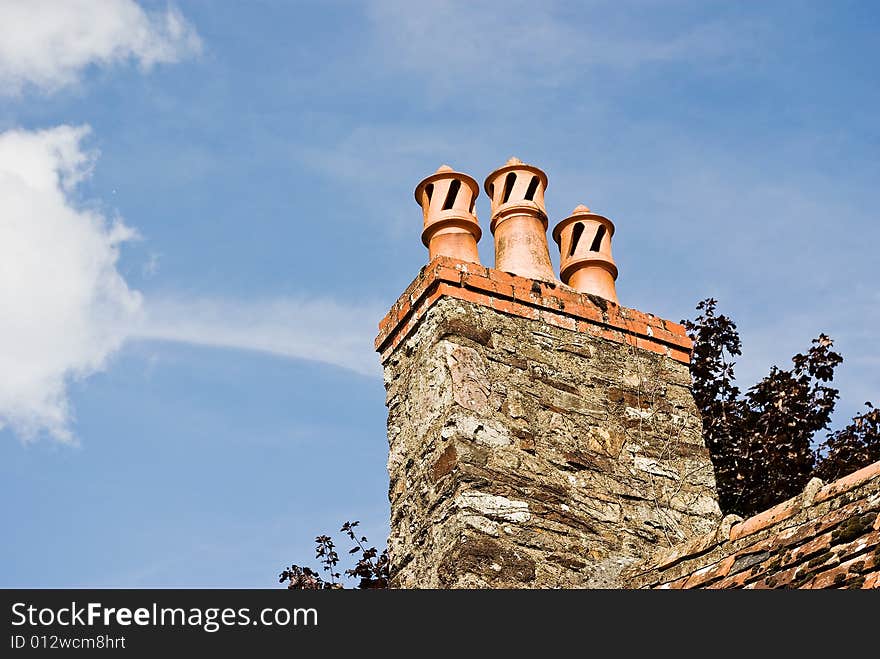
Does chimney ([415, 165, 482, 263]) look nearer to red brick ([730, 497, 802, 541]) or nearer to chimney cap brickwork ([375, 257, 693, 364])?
chimney cap brickwork ([375, 257, 693, 364])

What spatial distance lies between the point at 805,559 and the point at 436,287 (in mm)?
2657

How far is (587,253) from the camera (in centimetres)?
706

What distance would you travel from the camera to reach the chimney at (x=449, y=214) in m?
6.73

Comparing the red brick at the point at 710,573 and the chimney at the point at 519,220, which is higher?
the chimney at the point at 519,220

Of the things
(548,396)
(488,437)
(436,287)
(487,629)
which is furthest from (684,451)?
(487,629)

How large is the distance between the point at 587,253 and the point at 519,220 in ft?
1.68

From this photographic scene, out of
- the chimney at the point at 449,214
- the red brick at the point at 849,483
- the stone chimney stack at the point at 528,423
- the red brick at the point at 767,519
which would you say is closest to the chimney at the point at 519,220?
the stone chimney stack at the point at 528,423

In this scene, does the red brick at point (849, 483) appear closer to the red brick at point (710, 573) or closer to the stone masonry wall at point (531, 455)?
the red brick at point (710, 573)

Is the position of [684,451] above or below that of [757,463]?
below

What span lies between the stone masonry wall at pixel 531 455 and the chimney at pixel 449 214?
68 centimetres

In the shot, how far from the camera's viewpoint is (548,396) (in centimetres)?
609

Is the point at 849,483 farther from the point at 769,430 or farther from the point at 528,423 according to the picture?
the point at 769,430

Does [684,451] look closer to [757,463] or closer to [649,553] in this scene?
[649,553]

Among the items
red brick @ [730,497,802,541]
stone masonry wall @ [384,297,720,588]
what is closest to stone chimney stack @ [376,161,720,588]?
stone masonry wall @ [384,297,720,588]
